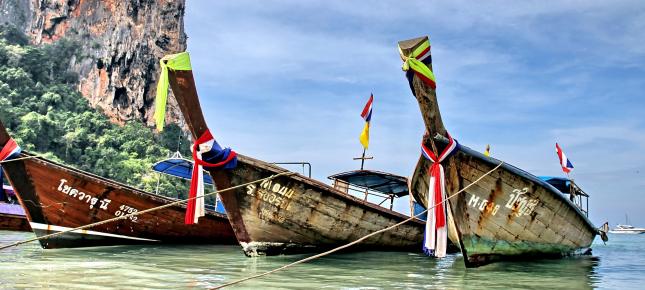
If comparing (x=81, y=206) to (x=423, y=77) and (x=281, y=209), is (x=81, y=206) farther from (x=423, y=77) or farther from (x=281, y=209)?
(x=423, y=77)

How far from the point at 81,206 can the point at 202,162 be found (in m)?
3.11

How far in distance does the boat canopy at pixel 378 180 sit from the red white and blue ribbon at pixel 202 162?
5667mm

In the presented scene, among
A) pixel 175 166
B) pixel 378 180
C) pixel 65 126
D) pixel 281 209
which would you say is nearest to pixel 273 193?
pixel 281 209

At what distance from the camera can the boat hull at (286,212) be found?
28.2ft

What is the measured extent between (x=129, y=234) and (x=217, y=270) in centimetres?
434

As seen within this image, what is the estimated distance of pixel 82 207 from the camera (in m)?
9.76

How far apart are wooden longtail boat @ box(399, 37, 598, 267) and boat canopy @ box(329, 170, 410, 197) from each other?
149 inches

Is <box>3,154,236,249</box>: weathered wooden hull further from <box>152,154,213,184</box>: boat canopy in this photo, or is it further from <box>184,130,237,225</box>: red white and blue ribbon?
<box>152,154,213,184</box>: boat canopy

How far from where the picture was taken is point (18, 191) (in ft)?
30.5

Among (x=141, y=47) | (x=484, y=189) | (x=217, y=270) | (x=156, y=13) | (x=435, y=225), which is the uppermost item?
(x=156, y=13)

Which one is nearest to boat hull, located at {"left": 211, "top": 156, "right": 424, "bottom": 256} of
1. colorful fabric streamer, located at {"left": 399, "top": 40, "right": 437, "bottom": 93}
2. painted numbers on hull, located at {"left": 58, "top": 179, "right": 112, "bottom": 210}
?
painted numbers on hull, located at {"left": 58, "top": 179, "right": 112, "bottom": 210}

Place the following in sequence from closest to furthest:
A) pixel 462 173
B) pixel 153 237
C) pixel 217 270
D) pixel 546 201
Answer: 1. pixel 217 270
2. pixel 462 173
3. pixel 546 201
4. pixel 153 237

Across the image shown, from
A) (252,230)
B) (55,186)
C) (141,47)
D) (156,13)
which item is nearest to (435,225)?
(252,230)

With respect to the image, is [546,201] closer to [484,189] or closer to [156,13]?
[484,189]
